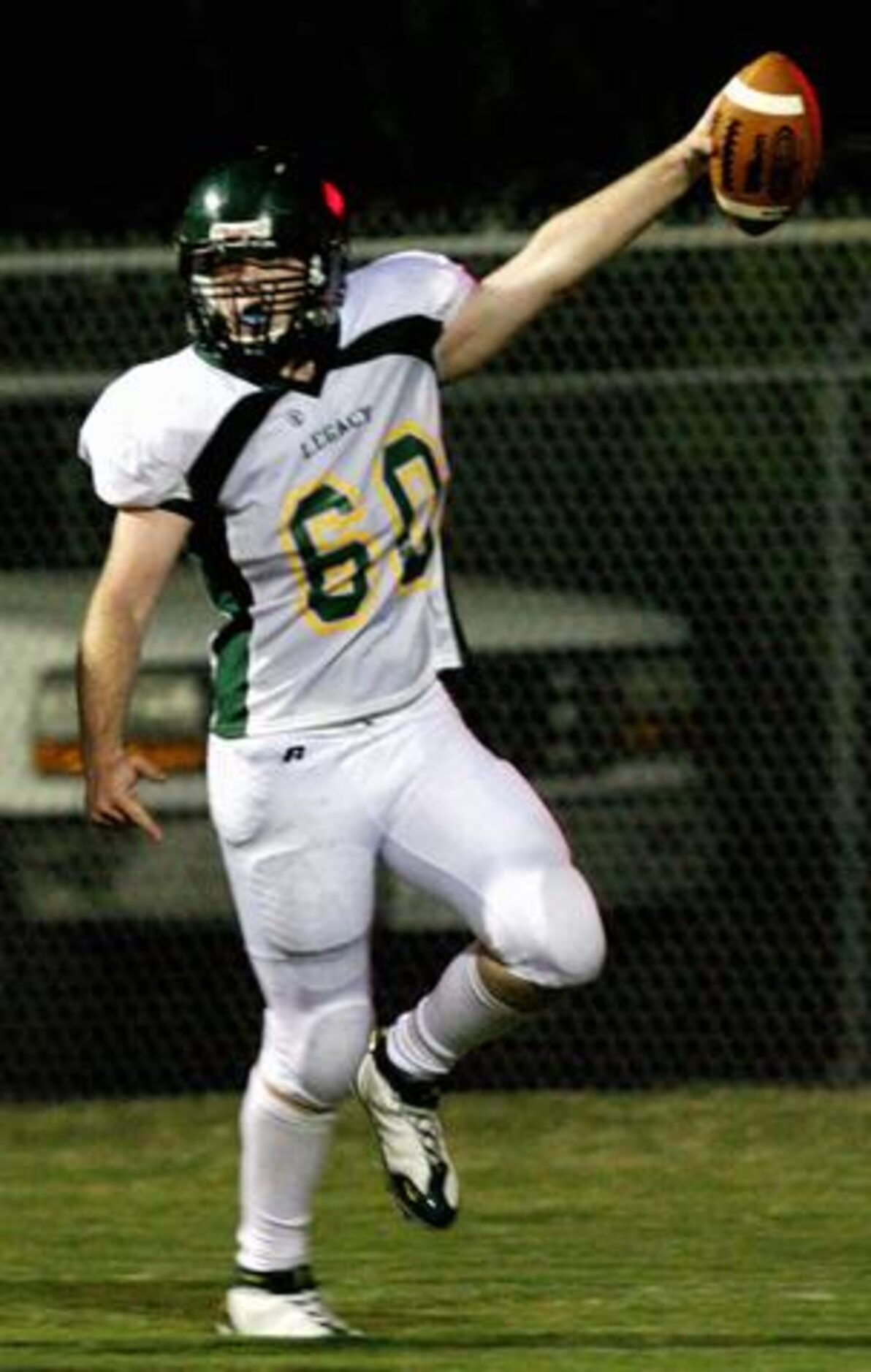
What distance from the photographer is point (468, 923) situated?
8.36 metres

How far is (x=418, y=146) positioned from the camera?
17234mm

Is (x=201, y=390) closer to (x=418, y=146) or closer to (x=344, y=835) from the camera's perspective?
(x=344, y=835)

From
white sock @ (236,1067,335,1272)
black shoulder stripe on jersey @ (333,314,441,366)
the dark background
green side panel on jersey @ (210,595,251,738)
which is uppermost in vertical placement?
black shoulder stripe on jersey @ (333,314,441,366)

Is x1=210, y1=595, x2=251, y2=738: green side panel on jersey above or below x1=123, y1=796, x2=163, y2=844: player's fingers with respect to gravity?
above

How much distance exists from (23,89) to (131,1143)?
6.40 meters

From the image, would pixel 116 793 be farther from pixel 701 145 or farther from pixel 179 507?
pixel 701 145

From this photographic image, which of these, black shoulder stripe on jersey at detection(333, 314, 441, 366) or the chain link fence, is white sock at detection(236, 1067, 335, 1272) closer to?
black shoulder stripe on jersey at detection(333, 314, 441, 366)

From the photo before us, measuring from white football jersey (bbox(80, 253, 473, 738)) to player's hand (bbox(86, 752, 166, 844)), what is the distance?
0.25m

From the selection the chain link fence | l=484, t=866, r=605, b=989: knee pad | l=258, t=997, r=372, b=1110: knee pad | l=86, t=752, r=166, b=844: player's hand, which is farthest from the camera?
the chain link fence

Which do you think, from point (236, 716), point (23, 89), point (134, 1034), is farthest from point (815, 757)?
point (23, 89)

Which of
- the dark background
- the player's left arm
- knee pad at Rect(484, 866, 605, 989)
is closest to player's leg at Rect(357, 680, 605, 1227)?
knee pad at Rect(484, 866, 605, 989)

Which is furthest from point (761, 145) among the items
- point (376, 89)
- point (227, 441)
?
point (376, 89)

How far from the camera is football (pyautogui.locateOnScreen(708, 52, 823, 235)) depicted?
27.6 feet

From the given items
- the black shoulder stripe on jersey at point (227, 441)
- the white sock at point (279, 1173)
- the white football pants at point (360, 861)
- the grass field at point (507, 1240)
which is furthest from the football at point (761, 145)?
the grass field at point (507, 1240)
